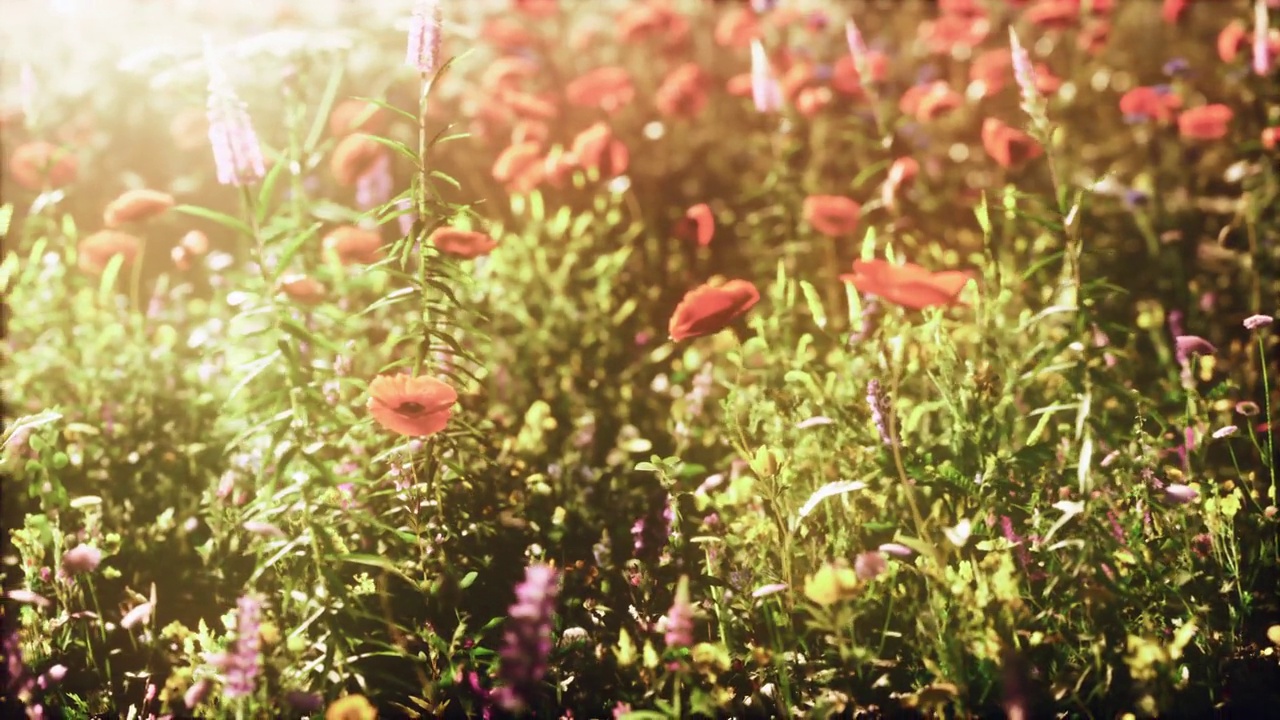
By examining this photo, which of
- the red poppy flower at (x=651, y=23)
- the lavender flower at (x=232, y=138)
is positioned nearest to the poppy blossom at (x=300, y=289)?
the lavender flower at (x=232, y=138)

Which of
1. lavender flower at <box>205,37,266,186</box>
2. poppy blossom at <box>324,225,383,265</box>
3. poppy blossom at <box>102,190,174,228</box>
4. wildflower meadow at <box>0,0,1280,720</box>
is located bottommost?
wildflower meadow at <box>0,0,1280,720</box>

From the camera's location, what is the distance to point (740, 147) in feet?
14.8

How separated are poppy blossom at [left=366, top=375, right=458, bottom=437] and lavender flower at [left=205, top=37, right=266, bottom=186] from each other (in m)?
0.44

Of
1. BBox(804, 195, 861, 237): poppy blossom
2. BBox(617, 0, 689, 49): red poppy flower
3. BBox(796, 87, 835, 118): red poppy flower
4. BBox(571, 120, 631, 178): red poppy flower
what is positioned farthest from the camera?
BBox(617, 0, 689, 49): red poppy flower

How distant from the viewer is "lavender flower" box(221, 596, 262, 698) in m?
1.41

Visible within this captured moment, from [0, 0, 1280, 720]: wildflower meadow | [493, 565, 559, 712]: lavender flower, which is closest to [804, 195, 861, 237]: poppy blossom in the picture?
[0, 0, 1280, 720]: wildflower meadow

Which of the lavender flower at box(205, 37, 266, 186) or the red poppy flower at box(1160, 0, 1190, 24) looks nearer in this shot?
the lavender flower at box(205, 37, 266, 186)

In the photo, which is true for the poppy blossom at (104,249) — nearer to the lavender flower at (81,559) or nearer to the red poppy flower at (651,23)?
the lavender flower at (81,559)

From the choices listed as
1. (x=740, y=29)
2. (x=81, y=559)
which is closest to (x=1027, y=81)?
(x=81, y=559)

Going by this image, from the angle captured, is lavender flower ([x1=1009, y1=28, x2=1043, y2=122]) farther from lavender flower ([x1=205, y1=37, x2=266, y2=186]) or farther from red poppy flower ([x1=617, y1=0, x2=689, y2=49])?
red poppy flower ([x1=617, y1=0, x2=689, y2=49])

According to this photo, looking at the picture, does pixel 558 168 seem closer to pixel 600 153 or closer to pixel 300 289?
pixel 600 153

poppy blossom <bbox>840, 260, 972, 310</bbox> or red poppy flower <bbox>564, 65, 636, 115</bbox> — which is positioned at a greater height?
poppy blossom <bbox>840, 260, 972, 310</bbox>

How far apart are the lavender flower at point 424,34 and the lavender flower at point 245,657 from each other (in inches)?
36.0

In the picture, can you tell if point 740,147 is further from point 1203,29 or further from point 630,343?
point 1203,29
